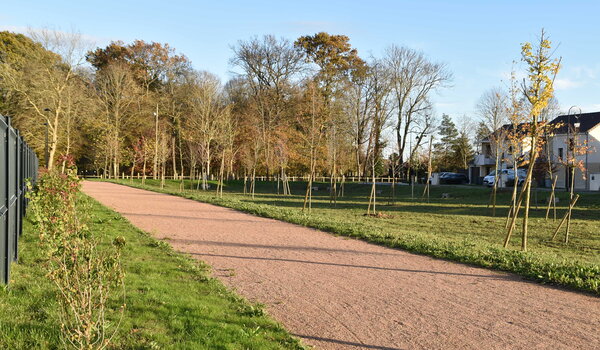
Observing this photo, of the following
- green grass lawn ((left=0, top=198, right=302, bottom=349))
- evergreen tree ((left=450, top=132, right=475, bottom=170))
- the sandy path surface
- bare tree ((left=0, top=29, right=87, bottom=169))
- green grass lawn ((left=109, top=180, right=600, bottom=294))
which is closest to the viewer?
green grass lawn ((left=0, top=198, right=302, bottom=349))

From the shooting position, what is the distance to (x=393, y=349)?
15.1 ft

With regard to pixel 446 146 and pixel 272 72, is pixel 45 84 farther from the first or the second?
pixel 446 146

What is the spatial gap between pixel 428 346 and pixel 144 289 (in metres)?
3.61

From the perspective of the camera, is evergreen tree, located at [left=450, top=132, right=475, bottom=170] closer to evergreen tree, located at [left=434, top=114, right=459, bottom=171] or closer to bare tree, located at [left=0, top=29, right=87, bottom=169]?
evergreen tree, located at [left=434, top=114, right=459, bottom=171]

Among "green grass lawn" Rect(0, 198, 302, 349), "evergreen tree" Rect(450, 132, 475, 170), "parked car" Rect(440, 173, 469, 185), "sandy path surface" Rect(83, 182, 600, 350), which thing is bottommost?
"sandy path surface" Rect(83, 182, 600, 350)

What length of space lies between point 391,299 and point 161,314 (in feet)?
9.50

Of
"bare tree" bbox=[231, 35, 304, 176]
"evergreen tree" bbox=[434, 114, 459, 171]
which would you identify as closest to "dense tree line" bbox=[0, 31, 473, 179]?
"bare tree" bbox=[231, 35, 304, 176]

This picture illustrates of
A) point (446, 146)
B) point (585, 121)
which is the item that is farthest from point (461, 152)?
point (585, 121)

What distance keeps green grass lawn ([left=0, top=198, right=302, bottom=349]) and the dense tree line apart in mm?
30546

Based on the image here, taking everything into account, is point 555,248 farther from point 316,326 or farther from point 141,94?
point 141,94

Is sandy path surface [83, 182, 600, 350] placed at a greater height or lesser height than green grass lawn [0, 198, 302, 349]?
lesser

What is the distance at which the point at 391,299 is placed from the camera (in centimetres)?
634

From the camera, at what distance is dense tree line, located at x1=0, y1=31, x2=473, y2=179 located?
135 feet

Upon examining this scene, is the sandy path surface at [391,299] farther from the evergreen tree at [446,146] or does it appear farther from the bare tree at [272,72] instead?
the evergreen tree at [446,146]
